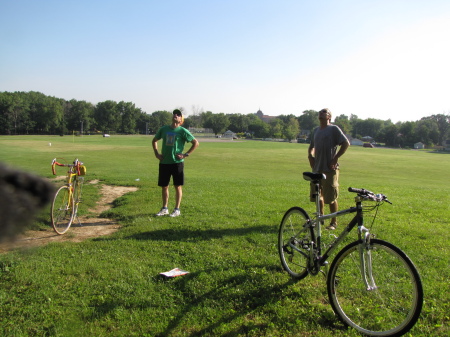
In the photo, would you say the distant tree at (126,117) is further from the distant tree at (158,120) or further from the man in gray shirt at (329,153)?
the man in gray shirt at (329,153)

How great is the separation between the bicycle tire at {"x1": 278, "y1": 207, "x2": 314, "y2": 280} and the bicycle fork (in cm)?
75

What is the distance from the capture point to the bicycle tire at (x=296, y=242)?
403 cm

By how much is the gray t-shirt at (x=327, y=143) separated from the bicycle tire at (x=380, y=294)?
10.5ft

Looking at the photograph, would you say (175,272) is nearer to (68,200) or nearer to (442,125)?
(68,200)

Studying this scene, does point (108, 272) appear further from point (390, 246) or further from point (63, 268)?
point (390, 246)

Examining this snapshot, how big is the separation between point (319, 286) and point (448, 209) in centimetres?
689

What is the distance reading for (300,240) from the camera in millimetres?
4176

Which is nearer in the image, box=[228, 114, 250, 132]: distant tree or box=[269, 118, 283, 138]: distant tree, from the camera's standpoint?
box=[269, 118, 283, 138]: distant tree

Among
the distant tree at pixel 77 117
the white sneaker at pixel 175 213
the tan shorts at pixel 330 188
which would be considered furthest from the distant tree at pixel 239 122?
the tan shorts at pixel 330 188

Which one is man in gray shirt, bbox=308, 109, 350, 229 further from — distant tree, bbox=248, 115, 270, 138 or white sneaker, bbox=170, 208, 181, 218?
distant tree, bbox=248, 115, 270, 138

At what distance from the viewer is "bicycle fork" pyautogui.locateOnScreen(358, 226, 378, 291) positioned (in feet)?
10.2

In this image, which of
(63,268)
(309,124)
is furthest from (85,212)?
(309,124)

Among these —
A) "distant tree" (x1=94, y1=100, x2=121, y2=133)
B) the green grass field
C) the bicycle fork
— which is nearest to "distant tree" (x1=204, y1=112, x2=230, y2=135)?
"distant tree" (x1=94, y1=100, x2=121, y2=133)

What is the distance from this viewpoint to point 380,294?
334 centimetres
